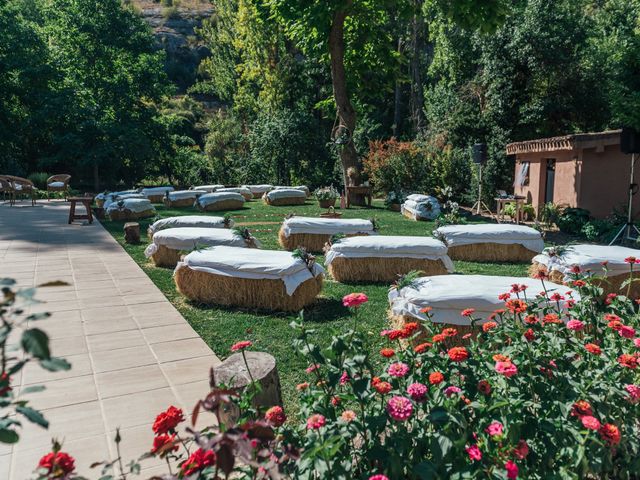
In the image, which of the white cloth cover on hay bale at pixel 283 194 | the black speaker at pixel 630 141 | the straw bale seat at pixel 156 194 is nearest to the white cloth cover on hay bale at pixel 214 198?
the white cloth cover on hay bale at pixel 283 194

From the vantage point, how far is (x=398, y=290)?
441cm

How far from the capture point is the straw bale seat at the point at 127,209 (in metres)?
12.8

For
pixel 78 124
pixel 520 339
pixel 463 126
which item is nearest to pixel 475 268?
pixel 520 339

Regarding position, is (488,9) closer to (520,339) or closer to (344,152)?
(344,152)

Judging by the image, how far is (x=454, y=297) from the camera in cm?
384

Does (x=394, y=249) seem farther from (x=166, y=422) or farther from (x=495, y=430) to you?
(x=166, y=422)

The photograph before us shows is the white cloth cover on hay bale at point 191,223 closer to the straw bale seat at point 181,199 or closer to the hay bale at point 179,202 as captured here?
the straw bale seat at point 181,199

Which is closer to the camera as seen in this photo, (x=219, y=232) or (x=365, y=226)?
(x=219, y=232)

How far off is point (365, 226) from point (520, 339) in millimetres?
5998

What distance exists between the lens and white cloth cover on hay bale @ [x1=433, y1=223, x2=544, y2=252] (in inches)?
304

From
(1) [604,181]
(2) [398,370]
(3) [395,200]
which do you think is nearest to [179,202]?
(3) [395,200]

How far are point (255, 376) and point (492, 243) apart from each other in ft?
20.0

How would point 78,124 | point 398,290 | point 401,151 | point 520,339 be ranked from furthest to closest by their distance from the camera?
point 78,124 → point 401,151 → point 398,290 → point 520,339

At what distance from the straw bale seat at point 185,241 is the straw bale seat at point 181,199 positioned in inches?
364
